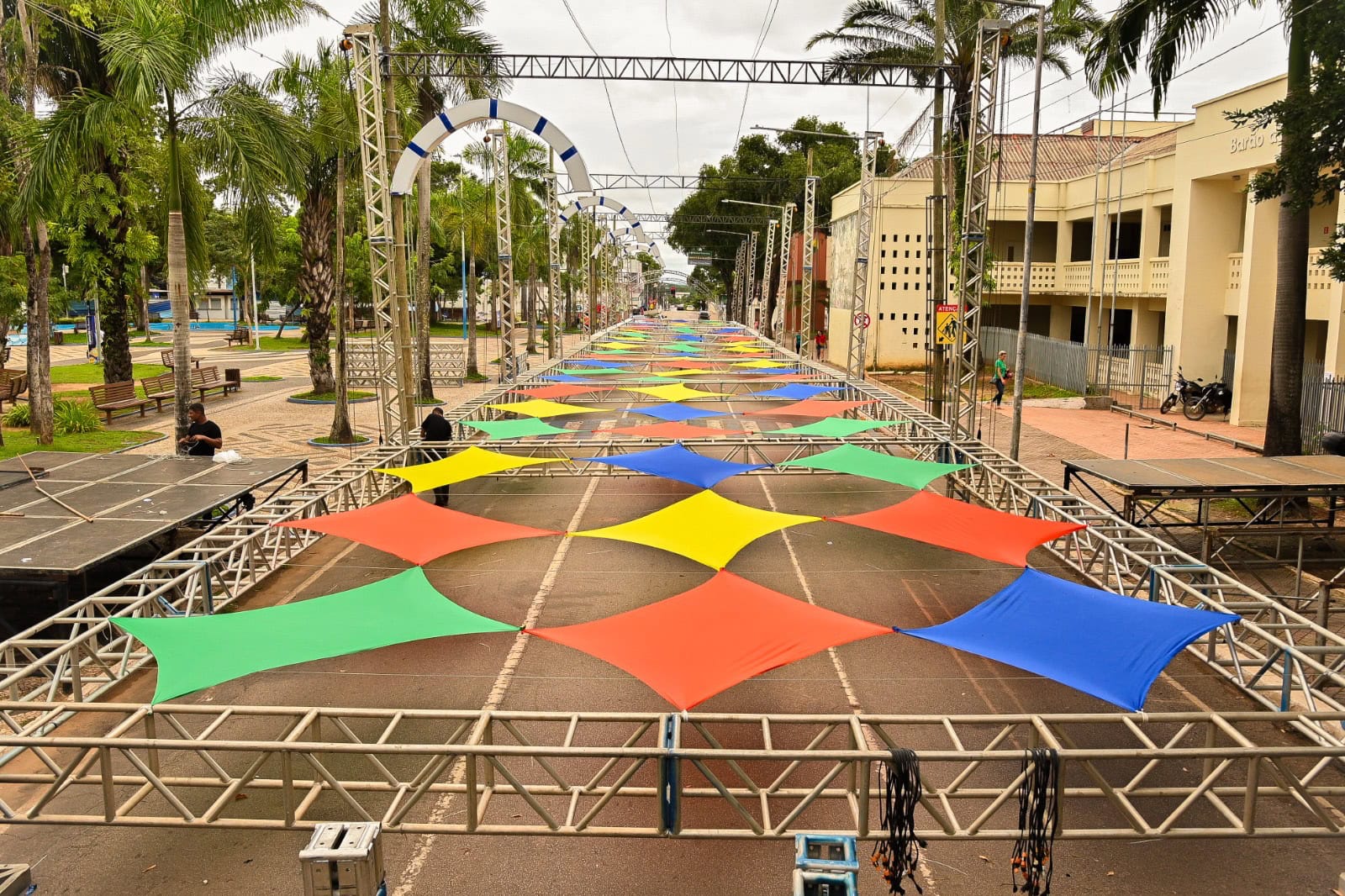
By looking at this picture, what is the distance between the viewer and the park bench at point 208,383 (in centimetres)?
3516

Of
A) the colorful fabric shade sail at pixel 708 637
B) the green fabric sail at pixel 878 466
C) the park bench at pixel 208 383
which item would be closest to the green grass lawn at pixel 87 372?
the park bench at pixel 208 383

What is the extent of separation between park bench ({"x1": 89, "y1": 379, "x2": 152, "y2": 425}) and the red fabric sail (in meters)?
23.8

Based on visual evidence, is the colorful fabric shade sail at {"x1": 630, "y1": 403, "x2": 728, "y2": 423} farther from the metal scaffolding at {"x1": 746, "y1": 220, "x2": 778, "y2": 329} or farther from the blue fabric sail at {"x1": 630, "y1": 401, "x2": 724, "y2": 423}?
the metal scaffolding at {"x1": 746, "y1": 220, "x2": 778, "y2": 329}

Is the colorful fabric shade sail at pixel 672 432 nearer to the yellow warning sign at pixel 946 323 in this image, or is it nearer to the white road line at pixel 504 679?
the white road line at pixel 504 679

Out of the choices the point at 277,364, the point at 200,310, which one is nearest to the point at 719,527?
the point at 277,364

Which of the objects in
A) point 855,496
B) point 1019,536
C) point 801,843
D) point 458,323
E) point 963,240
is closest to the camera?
point 801,843

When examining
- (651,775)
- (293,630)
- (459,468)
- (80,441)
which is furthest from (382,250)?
(651,775)

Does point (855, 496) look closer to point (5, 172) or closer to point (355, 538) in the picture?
point (355, 538)

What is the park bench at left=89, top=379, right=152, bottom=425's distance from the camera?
2838 cm

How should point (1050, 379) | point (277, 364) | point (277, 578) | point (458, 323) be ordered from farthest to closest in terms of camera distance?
point (458, 323)
point (277, 364)
point (1050, 379)
point (277, 578)

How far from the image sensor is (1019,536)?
12.4 m

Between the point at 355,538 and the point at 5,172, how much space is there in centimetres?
1514

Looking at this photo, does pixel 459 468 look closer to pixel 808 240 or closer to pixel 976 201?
pixel 976 201

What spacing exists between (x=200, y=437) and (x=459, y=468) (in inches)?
209
